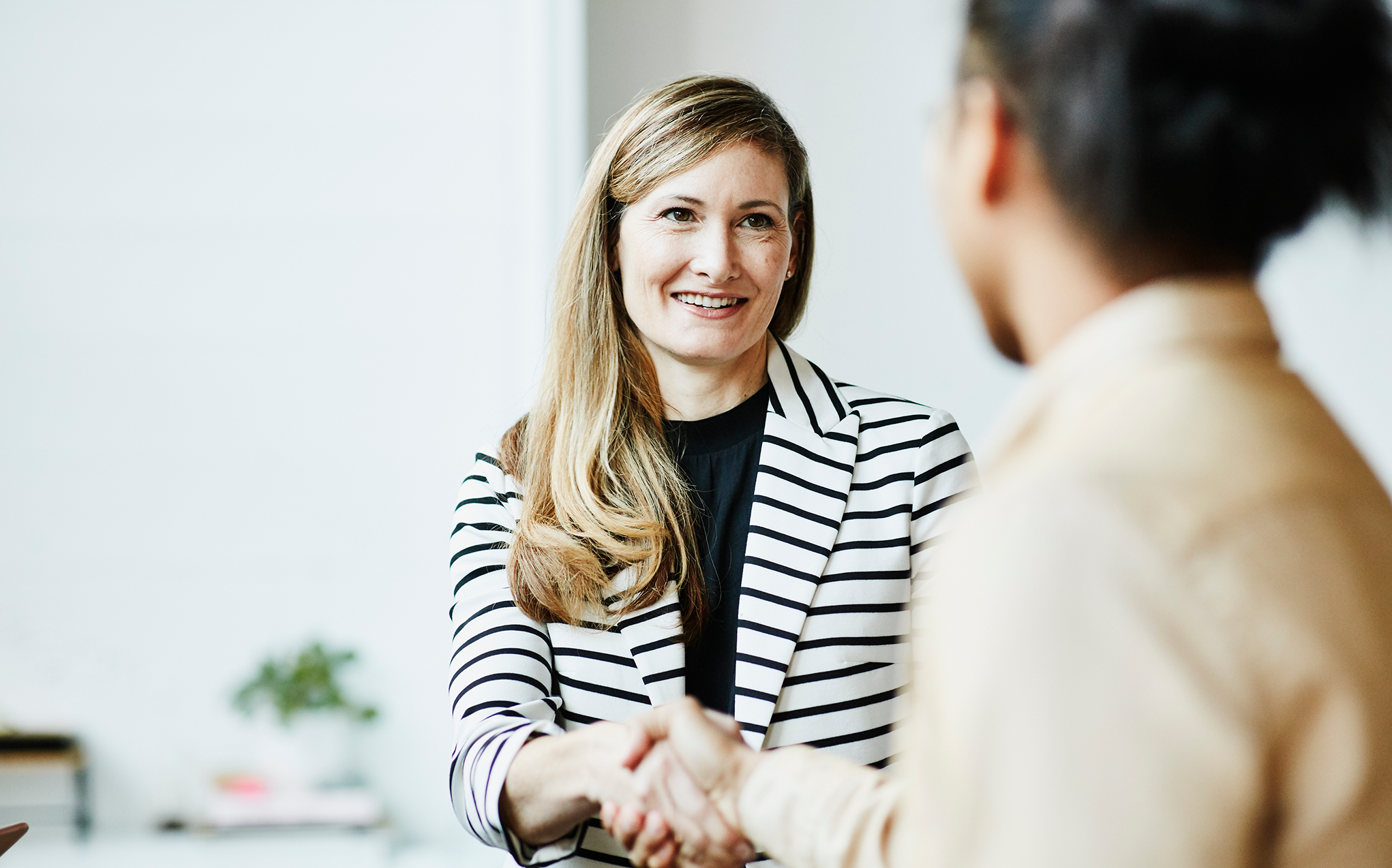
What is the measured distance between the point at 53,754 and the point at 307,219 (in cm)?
132

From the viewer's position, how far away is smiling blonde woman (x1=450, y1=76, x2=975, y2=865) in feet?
4.61

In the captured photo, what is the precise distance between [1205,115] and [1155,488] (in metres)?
0.21

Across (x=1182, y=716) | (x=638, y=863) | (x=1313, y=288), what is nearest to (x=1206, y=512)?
(x=1182, y=716)

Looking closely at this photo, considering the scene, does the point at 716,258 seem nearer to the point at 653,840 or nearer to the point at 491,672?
the point at 491,672

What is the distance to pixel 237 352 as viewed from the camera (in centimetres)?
264

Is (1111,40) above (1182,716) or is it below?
above

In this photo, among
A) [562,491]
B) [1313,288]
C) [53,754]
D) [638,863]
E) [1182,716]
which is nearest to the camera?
[1182,716]

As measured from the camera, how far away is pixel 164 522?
2635mm

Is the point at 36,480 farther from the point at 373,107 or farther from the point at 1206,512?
the point at 1206,512

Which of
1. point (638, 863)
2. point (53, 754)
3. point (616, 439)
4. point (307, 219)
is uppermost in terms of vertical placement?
point (307, 219)

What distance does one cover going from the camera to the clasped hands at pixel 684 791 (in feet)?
3.51

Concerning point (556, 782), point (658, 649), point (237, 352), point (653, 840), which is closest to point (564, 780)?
point (556, 782)

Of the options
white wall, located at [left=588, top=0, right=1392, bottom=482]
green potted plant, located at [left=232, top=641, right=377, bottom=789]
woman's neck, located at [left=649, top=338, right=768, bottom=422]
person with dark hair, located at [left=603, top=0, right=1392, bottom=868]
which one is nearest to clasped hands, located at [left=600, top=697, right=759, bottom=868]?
person with dark hair, located at [left=603, top=0, right=1392, bottom=868]

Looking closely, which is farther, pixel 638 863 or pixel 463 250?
pixel 463 250
